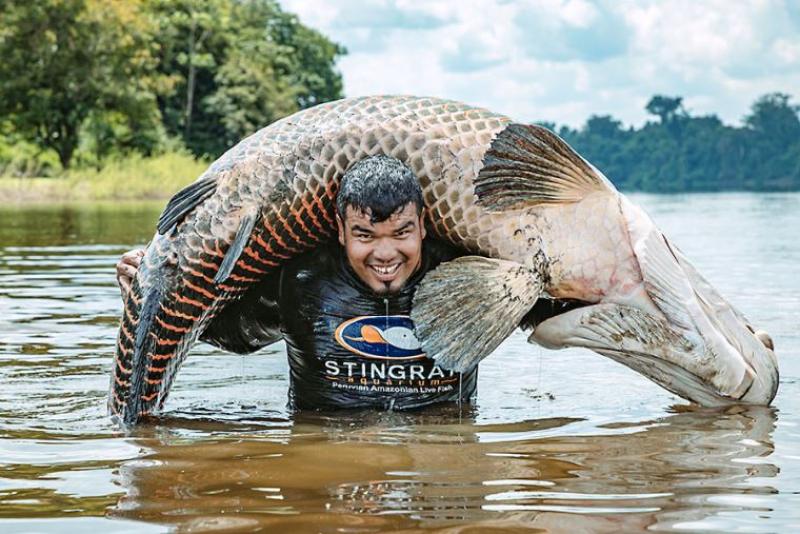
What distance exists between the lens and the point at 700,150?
110 m

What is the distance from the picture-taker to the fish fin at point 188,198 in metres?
5.25

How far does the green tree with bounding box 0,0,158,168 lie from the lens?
42.7m

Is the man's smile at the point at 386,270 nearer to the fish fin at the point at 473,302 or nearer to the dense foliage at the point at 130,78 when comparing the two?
the fish fin at the point at 473,302

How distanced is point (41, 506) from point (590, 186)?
258 cm

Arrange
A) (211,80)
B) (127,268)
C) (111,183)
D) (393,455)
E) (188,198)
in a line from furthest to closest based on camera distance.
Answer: (211,80)
(111,183)
(127,268)
(188,198)
(393,455)

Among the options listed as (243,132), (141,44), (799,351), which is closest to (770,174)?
(243,132)

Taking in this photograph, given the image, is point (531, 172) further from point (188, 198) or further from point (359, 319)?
point (188, 198)

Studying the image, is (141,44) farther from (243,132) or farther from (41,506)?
(41,506)

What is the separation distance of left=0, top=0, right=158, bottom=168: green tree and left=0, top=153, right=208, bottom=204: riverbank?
273 cm

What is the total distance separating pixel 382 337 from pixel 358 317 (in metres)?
0.14

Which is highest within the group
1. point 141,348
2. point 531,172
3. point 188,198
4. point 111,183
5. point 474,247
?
point 531,172

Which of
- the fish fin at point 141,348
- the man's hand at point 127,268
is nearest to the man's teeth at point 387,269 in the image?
the fish fin at point 141,348

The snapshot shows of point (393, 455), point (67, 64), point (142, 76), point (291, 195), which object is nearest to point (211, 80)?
point (142, 76)

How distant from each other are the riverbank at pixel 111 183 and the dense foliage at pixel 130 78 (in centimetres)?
318
